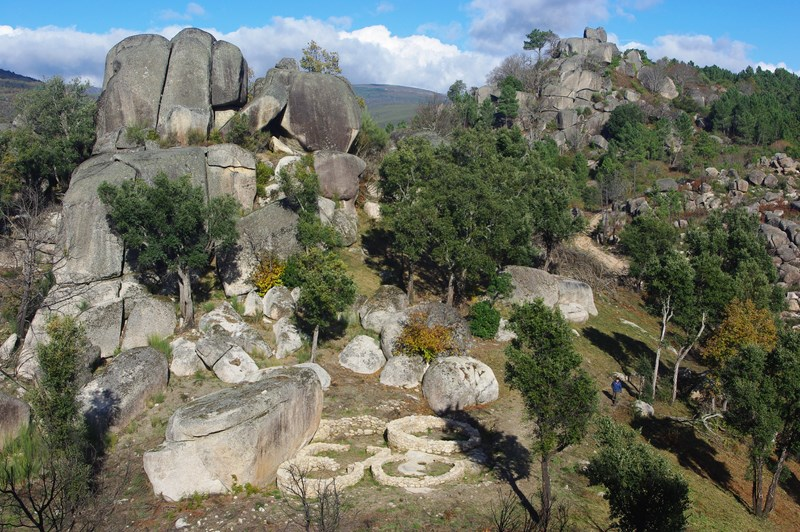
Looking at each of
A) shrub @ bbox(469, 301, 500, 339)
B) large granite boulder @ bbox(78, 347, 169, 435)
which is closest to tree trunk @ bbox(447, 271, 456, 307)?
shrub @ bbox(469, 301, 500, 339)

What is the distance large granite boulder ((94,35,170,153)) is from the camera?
42938mm

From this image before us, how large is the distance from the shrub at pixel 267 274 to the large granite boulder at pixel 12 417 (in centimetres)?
1416

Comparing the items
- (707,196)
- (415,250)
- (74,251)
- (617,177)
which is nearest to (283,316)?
(415,250)

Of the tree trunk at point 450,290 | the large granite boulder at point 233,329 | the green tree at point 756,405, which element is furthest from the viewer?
the tree trunk at point 450,290

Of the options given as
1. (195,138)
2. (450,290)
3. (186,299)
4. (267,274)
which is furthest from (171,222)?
(450,290)

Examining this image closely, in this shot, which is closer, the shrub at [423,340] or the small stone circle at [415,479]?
the small stone circle at [415,479]

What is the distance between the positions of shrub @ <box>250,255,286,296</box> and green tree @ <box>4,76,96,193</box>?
17118 millimetres

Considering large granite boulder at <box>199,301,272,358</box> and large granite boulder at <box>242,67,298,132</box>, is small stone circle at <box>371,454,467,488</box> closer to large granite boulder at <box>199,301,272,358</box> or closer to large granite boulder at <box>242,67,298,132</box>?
large granite boulder at <box>199,301,272,358</box>

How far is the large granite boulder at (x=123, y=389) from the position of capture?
22.8 meters

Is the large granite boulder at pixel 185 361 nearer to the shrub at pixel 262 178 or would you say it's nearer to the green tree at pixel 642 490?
the shrub at pixel 262 178

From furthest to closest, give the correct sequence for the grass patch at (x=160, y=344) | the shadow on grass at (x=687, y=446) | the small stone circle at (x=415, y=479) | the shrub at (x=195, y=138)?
1. the shrub at (x=195, y=138)
2. the grass patch at (x=160, y=344)
3. the shadow on grass at (x=687, y=446)
4. the small stone circle at (x=415, y=479)

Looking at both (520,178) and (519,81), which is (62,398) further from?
(519,81)

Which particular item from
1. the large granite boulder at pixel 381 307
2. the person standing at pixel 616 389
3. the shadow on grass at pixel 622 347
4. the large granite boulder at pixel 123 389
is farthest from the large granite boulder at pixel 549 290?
the large granite boulder at pixel 123 389

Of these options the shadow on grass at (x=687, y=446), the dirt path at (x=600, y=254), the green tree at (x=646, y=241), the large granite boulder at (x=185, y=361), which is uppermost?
the green tree at (x=646, y=241)
